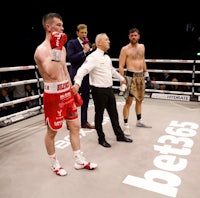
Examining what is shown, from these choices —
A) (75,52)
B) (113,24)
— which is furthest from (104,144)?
(113,24)

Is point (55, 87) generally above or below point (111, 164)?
above

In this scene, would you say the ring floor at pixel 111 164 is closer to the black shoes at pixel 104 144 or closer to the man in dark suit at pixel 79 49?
the black shoes at pixel 104 144

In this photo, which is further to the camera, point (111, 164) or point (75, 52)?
point (75, 52)

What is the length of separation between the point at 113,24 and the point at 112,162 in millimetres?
7379

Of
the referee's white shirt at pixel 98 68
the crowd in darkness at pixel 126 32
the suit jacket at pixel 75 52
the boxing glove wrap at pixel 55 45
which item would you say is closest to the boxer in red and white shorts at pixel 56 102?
the boxing glove wrap at pixel 55 45

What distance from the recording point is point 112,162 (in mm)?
2232

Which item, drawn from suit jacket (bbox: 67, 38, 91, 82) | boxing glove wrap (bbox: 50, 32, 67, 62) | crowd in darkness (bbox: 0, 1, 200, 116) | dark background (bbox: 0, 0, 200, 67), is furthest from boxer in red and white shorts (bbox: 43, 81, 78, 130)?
crowd in darkness (bbox: 0, 1, 200, 116)

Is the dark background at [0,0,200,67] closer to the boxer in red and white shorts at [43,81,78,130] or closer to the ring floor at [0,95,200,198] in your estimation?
the ring floor at [0,95,200,198]

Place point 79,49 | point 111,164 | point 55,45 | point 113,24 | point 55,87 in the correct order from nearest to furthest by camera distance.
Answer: point 55,45
point 55,87
point 111,164
point 79,49
point 113,24

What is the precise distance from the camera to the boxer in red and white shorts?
73.0 inches

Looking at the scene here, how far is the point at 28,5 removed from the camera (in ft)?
21.7

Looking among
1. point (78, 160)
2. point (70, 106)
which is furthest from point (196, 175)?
point (70, 106)

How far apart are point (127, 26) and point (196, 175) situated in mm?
7576

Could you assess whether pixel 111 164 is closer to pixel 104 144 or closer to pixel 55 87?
pixel 104 144
